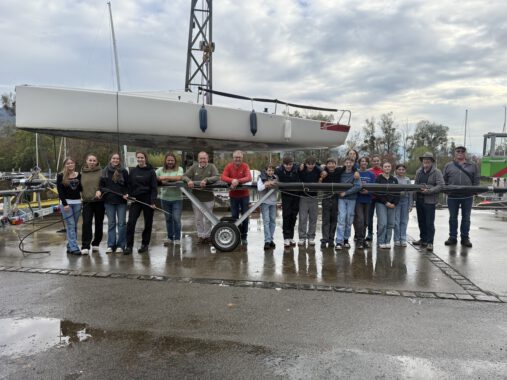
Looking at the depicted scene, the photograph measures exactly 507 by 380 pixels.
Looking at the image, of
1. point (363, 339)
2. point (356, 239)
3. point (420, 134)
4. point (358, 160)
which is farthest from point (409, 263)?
point (420, 134)

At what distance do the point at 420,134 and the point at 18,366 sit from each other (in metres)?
47.3

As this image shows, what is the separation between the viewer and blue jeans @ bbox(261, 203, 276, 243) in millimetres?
6500

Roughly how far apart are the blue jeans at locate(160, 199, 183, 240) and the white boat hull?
6.86 feet

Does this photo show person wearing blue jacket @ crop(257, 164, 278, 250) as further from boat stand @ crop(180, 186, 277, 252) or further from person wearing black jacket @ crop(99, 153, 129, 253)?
person wearing black jacket @ crop(99, 153, 129, 253)

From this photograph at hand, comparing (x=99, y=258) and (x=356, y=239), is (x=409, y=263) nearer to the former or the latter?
(x=356, y=239)

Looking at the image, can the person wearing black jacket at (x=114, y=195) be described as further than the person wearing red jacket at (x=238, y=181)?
No

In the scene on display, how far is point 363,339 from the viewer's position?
3.25m

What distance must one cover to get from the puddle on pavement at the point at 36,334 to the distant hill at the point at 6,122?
1698 inches

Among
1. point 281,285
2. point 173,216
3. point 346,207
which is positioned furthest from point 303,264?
point 173,216

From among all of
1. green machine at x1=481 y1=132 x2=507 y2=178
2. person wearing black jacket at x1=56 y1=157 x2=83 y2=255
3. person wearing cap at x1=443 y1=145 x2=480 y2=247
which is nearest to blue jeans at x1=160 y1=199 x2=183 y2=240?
person wearing black jacket at x1=56 y1=157 x2=83 y2=255

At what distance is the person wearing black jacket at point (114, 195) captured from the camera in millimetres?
6254

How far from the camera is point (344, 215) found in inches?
258

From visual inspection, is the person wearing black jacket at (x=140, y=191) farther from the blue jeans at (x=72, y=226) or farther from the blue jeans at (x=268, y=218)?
the blue jeans at (x=268, y=218)

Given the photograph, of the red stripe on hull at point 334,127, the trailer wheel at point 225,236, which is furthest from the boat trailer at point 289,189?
the red stripe on hull at point 334,127
